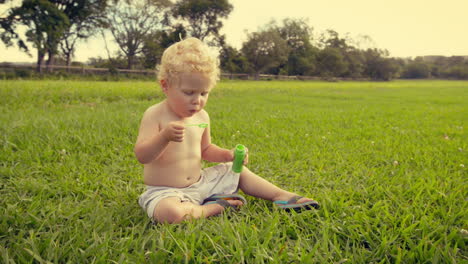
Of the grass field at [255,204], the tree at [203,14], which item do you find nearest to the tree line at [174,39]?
the tree at [203,14]

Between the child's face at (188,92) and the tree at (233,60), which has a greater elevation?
the tree at (233,60)

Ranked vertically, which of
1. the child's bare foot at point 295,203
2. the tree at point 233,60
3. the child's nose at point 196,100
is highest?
the tree at point 233,60

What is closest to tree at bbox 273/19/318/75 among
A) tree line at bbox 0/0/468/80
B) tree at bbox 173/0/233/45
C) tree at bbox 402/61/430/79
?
tree line at bbox 0/0/468/80

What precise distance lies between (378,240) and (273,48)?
45.6 meters

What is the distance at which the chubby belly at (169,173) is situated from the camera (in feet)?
6.23

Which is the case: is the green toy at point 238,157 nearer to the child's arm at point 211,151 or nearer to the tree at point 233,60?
the child's arm at point 211,151

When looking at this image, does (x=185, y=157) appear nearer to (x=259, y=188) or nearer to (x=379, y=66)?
(x=259, y=188)

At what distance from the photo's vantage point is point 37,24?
77.3 feet

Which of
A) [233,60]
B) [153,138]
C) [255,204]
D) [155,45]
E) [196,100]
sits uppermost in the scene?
[155,45]

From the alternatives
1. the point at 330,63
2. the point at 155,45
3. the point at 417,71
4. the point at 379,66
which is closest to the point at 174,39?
the point at 155,45

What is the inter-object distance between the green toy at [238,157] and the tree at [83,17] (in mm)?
30678

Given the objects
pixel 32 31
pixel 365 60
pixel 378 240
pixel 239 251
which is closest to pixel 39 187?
pixel 239 251

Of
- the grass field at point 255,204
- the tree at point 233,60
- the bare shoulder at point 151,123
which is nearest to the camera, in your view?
the grass field at point 255,204

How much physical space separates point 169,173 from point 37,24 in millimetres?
27626
